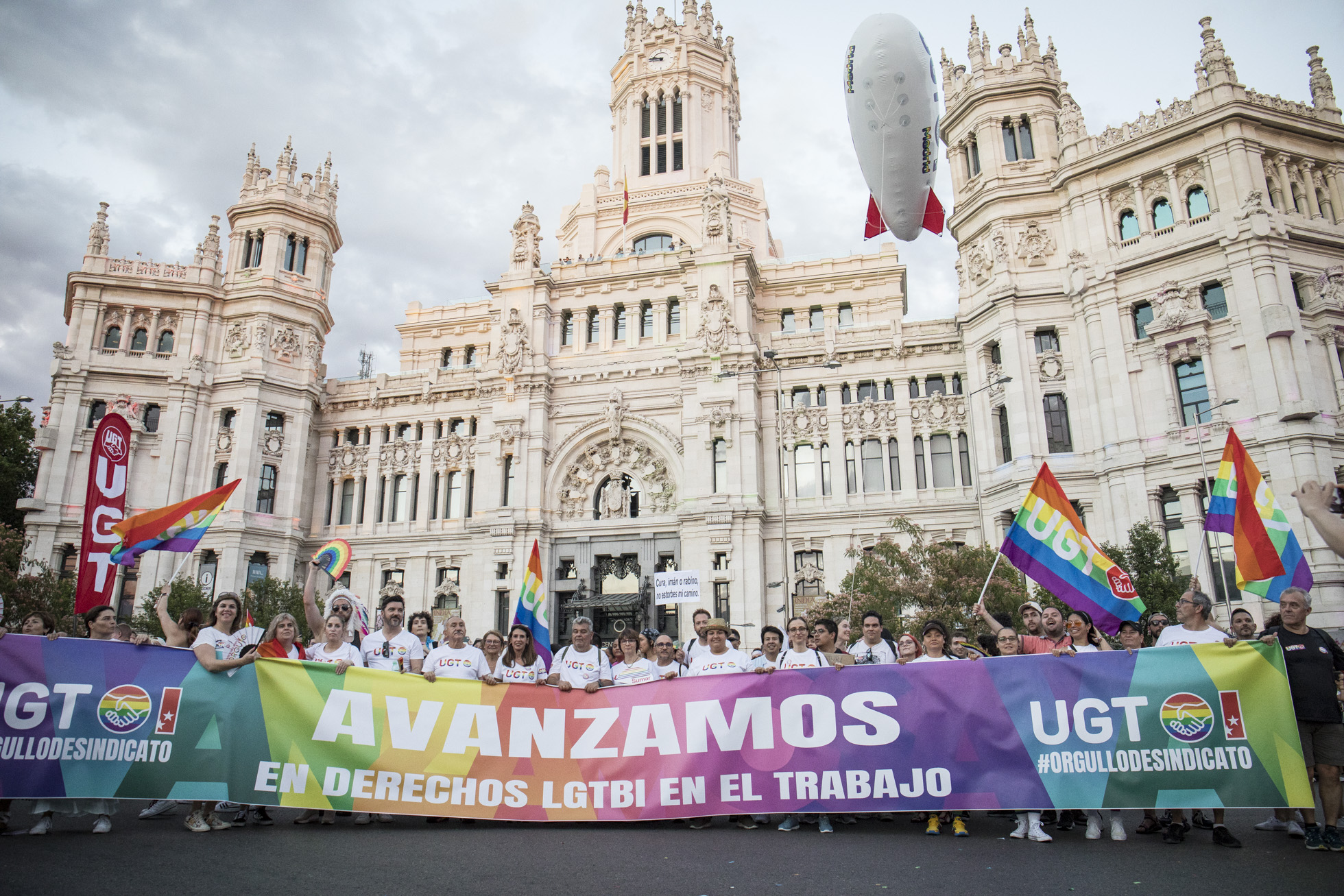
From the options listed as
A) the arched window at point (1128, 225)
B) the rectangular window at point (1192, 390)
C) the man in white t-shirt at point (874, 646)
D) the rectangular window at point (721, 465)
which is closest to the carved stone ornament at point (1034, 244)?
the arched window at point (1128, 225)

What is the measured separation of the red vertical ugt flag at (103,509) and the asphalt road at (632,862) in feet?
14.6

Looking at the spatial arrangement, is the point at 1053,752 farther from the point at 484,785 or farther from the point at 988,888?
the point at 484,785

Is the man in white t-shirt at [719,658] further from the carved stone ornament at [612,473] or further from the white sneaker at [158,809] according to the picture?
the carved stone ornament at [612,473]

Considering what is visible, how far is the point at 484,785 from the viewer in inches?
364

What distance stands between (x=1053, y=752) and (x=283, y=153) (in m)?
51.1

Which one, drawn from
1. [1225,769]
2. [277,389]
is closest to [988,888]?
[1225,769]

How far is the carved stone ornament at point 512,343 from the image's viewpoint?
144 ft

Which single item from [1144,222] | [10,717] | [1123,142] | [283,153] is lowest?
[10,717]

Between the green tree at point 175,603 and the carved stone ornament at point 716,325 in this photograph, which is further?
the carved stone ornament at point 716,325

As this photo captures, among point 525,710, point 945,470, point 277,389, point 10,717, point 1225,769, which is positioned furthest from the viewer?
point 277,389

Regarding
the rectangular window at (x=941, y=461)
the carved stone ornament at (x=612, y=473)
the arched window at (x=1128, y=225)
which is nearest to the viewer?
the arched window at (x=1128, y=225)

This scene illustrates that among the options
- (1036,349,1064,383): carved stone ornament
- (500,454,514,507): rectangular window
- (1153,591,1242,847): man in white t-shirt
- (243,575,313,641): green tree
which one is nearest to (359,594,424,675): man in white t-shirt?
(1153,591,1242,847): man in white t-shirt

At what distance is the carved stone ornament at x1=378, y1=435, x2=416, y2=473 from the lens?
4634 cm

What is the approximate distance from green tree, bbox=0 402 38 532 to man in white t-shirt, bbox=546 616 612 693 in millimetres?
44745
